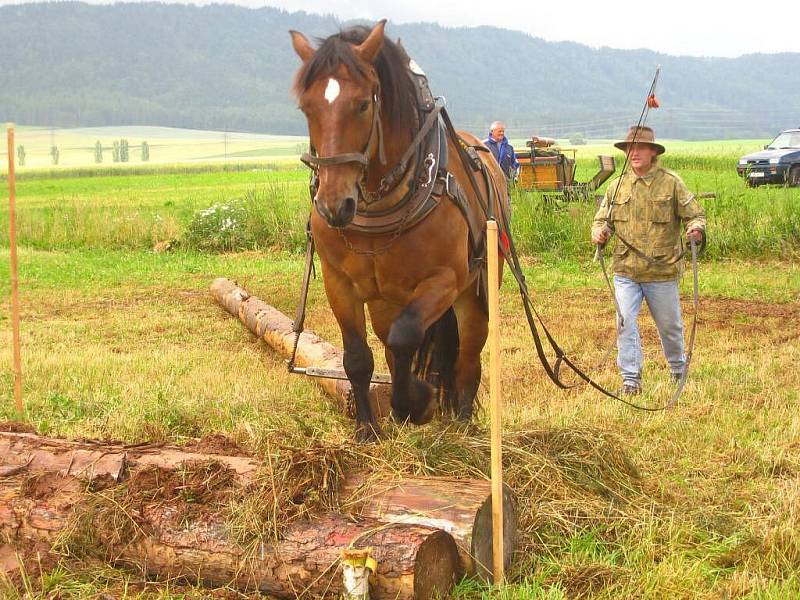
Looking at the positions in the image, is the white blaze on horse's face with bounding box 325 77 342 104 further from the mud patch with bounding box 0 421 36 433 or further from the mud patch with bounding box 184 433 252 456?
the mud patch with bounding box 0 421 36 433

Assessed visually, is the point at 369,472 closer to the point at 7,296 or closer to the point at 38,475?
the point at 38,475

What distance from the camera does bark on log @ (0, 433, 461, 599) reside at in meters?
3.55

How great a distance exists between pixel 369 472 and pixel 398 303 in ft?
4.47

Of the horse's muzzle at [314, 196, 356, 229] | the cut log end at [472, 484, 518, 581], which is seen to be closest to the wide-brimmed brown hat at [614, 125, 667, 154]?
the horse's muzzle at [314, 196, 356, 229]

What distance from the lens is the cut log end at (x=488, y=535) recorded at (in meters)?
3.76

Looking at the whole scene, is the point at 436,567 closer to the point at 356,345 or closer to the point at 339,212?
the point at 339,212

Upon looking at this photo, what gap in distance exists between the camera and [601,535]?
13.6 ft

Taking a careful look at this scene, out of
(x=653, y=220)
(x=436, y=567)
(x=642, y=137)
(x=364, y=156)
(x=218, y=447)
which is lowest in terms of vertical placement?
(x=436, y=567)

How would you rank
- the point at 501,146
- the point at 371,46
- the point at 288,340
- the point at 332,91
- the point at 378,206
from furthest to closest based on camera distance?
the point at 501,146 → the point at 288,340 → the point at 378,206 → the point at 371,46 → the point at 332,91

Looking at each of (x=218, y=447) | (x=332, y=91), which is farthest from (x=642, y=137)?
(x=218, y=447)

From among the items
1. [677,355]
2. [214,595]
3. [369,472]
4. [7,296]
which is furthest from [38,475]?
[7,296]

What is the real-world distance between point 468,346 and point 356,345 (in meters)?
1.13

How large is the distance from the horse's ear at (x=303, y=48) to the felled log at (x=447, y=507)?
203 cm

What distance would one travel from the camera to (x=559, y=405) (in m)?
6.64
